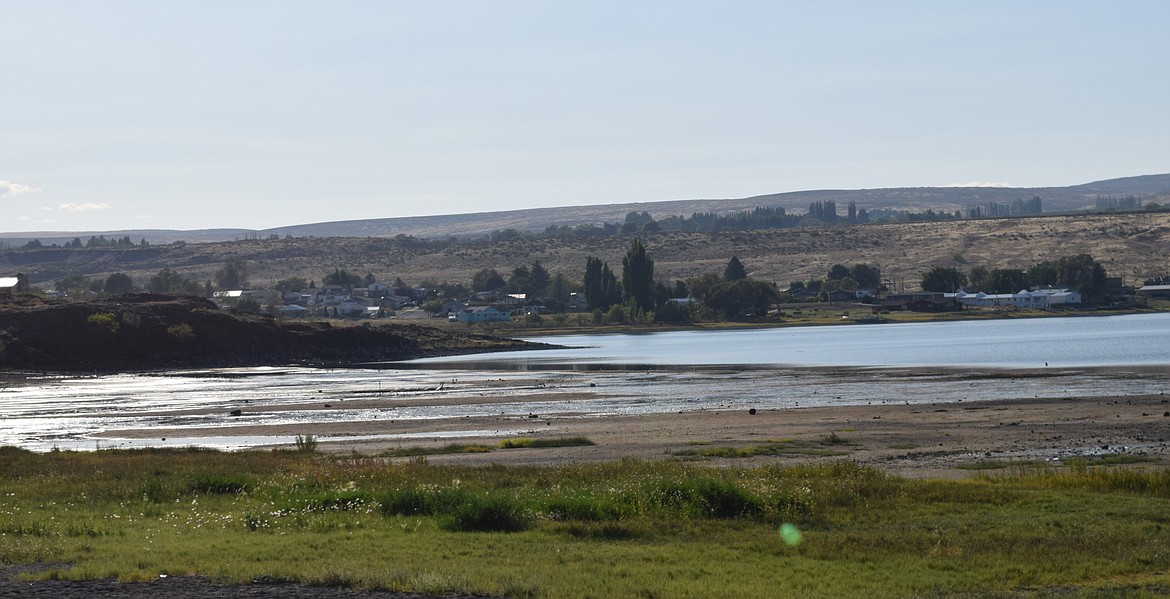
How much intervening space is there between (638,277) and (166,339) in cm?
9128

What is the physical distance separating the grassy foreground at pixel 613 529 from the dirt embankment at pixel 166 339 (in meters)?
79.8

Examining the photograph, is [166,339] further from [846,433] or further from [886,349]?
[846,433]

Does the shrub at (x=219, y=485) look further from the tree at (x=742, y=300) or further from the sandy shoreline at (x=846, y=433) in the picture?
the tree at (x=742, y=300)

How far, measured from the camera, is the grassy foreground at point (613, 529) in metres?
16.3

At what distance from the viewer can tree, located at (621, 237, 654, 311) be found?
614 ft

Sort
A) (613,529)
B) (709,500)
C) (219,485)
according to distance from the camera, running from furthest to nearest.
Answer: (219,485), (709,500), (613,529)

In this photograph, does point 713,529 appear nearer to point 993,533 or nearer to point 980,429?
point 993,533

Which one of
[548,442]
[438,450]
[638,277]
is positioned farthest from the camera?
[638,277]

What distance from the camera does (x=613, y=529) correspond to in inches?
802

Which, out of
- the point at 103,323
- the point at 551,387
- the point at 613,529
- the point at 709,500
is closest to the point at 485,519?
the point at 613,529

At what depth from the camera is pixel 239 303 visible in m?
197

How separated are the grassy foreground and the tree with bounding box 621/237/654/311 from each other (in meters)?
158

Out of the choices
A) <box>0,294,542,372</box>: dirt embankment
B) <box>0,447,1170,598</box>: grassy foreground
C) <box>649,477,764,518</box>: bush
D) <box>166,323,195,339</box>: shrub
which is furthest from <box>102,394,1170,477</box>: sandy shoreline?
<box>166,323,195,339</box>: shrub

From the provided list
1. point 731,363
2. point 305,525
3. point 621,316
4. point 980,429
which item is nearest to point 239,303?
point 621,316
